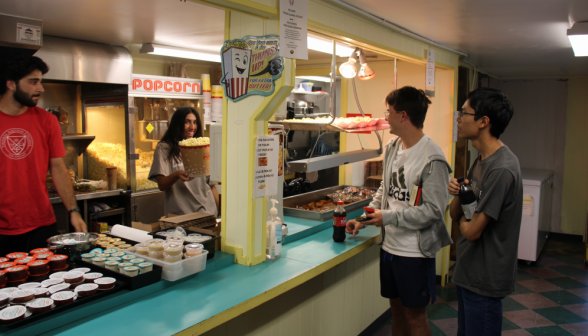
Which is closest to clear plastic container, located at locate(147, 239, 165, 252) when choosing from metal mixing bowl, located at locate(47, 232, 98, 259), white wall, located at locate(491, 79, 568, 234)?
metal mixing bowl, located at locate(47, 232, 98, 259)

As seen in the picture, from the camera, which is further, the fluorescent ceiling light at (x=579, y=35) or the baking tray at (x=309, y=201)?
the baking tray at (x=309, y=201)

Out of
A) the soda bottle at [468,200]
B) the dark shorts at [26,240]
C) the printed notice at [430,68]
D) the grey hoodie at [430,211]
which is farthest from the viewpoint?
the printed notice at [430,68]

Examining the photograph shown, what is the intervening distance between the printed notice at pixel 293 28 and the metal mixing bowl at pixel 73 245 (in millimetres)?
1508

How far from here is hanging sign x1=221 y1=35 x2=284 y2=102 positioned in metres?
2.33

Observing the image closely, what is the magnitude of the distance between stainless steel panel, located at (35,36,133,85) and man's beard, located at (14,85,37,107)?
1.76 metres

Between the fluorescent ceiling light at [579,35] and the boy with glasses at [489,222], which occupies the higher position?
the fluorescent ceiling light at [579,35]

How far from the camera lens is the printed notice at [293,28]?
90.7 inches

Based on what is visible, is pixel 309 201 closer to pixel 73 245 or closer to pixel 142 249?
pixel 142 249

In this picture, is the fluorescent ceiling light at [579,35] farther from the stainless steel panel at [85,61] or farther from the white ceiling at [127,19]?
the stainless steel panel at [85,61]

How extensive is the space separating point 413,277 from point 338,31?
Answer: 177cm

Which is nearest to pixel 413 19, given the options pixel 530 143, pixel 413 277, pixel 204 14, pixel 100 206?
pixel 204 14

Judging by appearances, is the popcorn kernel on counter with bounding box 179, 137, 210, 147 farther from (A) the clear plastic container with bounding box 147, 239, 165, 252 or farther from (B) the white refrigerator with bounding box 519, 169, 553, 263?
(B) the white refrigerator with bounding box 519, 169, 553, 263

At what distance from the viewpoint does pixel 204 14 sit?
353cm

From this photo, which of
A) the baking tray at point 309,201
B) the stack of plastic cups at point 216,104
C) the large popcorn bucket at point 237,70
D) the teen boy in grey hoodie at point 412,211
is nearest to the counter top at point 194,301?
the teen boy in grey hoodie at point 412,211
